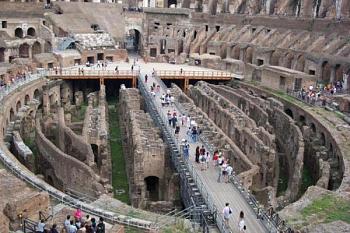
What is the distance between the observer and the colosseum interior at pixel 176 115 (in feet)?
57.5

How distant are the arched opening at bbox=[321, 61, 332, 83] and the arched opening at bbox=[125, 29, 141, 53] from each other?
28.0 metres

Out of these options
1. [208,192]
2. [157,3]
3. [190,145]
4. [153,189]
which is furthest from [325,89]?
[157,3]

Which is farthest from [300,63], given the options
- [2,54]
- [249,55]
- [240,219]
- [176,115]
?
[240,219]

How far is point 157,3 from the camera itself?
234 feet

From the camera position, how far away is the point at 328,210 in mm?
17516

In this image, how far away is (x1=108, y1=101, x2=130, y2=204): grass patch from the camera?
82.2 feet

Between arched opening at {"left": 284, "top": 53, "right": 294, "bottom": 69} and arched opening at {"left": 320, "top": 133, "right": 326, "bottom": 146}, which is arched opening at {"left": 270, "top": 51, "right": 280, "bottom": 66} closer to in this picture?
arched opening at {"left": 284, "top": 53, "right": 294, "bottom": 69}

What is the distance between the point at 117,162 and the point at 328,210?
14.9 metres

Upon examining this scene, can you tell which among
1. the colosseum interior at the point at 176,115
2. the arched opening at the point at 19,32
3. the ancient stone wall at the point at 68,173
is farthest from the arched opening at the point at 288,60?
the arched opening at the point at 19,32

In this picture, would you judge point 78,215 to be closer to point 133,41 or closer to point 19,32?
point 19,32

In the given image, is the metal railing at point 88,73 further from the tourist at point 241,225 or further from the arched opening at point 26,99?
the tourist at point 241,225

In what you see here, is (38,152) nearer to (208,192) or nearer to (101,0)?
(208,192)

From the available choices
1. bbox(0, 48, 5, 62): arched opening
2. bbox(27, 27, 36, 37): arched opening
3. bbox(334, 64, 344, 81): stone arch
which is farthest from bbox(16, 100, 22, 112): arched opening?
bbox(334, 64, 344, 81): stone arch

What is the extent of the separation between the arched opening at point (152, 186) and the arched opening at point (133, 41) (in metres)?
40.1
